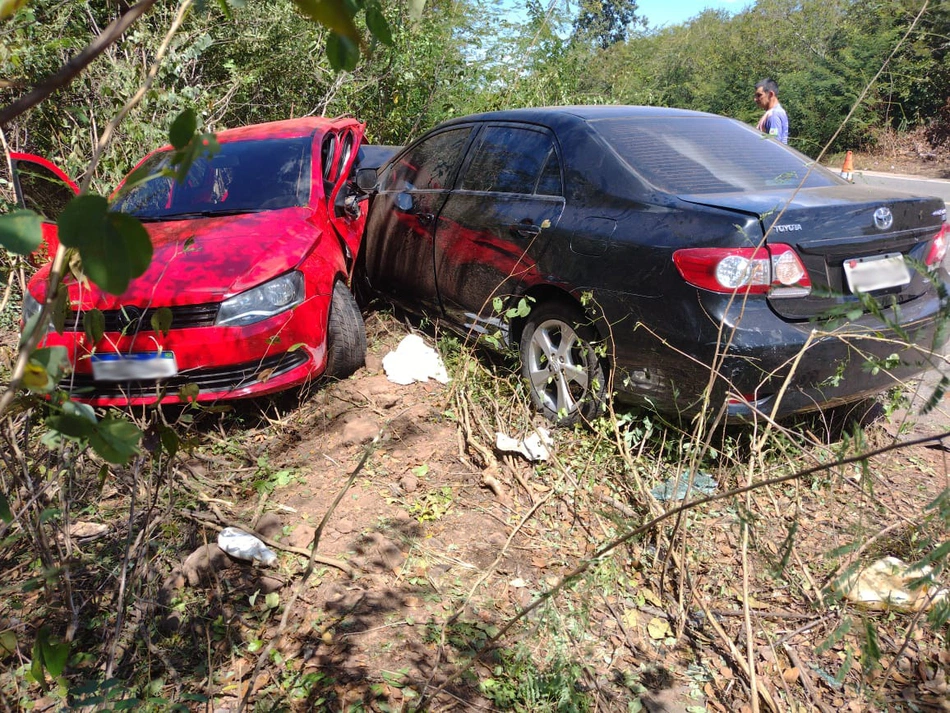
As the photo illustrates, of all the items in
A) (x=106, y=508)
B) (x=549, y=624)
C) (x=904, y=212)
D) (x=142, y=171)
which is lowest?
(x=106, y=508)

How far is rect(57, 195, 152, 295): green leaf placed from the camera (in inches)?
33.3

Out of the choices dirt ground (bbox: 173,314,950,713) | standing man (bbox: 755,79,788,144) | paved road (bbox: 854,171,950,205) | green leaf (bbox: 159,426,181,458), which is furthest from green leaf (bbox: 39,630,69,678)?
paved road (bbox: 854,171,950,205)

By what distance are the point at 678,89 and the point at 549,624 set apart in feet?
88.7

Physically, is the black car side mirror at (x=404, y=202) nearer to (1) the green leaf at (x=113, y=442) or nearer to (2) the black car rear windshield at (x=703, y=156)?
(2) the black car rear windshield at (x=703, y=156)

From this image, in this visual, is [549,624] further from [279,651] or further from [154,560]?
[154,560]

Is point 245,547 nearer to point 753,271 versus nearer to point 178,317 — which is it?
point 178,317

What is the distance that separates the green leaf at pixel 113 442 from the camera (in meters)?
1.04

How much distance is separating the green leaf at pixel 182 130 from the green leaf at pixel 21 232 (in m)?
0.21

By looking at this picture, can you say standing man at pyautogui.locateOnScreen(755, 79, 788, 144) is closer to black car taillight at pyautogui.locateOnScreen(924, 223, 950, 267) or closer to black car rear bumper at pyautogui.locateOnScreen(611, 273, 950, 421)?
black car taillight at pyautogui.locateOnScreen(924, 223, 950, 267)

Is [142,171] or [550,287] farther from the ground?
[142,171]

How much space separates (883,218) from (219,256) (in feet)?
10.6

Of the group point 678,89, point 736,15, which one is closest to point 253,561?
point 678,89

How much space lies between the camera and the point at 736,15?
37.2 m

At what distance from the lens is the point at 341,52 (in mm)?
1032
